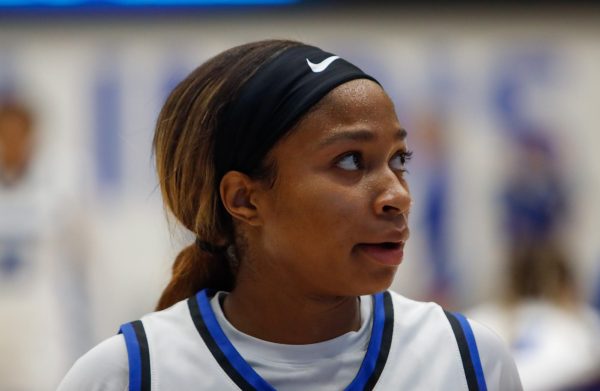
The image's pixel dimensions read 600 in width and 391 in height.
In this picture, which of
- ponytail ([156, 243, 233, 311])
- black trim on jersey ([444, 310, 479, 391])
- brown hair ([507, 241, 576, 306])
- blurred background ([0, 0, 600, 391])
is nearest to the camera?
black trim on jersey ([444, 310, 479, 391])

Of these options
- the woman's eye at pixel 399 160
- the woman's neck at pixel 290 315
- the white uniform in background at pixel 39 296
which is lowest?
the white uniform in background at pixel 39 296

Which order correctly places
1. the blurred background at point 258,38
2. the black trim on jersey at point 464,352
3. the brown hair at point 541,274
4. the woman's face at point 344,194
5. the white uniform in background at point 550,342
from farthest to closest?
the blurred background at point 258,38 < the brown hair at point 541,274 < the white uniform in background at point 550,342 < the black trim on jersey at point 464,352 < the woman's face at point 344,194

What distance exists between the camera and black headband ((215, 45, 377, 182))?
1.73 metres

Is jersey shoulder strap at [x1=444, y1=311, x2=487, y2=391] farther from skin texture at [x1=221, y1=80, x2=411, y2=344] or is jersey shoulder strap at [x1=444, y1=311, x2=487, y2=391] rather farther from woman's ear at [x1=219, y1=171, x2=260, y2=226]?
woman's ear at [x1=219, y1=171, x2=260, y2=226]

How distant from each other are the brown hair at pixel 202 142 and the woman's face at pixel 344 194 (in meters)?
0.15

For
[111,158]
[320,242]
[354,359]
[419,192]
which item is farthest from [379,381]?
[111,158]

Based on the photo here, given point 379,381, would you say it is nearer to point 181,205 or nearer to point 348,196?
point 348,196

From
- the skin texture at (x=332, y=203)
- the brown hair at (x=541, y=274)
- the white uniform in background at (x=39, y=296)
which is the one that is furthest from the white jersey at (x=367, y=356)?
the white uniform in background at (x=39, y=296)

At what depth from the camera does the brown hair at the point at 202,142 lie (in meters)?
1.81

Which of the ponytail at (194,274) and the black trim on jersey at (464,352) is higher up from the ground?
the ponytail at (194,274)

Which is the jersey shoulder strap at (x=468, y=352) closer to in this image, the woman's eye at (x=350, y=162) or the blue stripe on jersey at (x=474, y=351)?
the blue stripe on jersey at (x=474, y=351)

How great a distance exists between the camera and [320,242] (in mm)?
1709

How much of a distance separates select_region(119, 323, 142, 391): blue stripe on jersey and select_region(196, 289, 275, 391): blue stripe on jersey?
0.44 feet

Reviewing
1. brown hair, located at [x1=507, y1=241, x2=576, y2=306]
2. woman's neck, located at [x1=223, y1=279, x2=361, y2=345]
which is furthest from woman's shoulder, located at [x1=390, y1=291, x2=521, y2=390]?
brown hair, located at [x1=507, y1=241, x2=576, y2=306]
